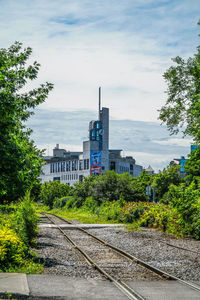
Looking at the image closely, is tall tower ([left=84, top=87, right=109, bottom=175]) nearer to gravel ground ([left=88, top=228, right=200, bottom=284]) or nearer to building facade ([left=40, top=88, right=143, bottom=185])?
building facade ([left=40, top=88, right=143, bottom=185])

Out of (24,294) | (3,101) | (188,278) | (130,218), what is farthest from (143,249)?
(130,218)

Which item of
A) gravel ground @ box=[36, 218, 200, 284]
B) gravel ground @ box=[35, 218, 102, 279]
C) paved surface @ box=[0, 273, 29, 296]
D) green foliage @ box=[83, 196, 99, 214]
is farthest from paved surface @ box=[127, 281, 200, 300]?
green foliage @ box=[83, 196, 99, 214]

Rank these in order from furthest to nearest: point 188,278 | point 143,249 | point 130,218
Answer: point 130,218, point 143,249, point 188,278

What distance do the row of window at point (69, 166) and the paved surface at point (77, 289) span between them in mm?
141183

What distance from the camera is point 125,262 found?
13617 mm

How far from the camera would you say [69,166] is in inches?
6422

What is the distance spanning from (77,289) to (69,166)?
154353 mm

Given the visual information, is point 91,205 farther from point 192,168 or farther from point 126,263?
point 126,263

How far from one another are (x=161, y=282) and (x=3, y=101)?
6.07 m

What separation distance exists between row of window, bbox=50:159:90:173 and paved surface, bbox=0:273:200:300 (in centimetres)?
14118

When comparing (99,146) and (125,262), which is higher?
(99,146)

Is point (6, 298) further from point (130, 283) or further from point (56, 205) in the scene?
point (56, 205)

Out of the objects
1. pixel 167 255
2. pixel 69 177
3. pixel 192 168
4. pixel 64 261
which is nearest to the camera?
pixel 64 261

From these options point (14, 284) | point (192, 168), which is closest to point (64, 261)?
point (14, 284)
